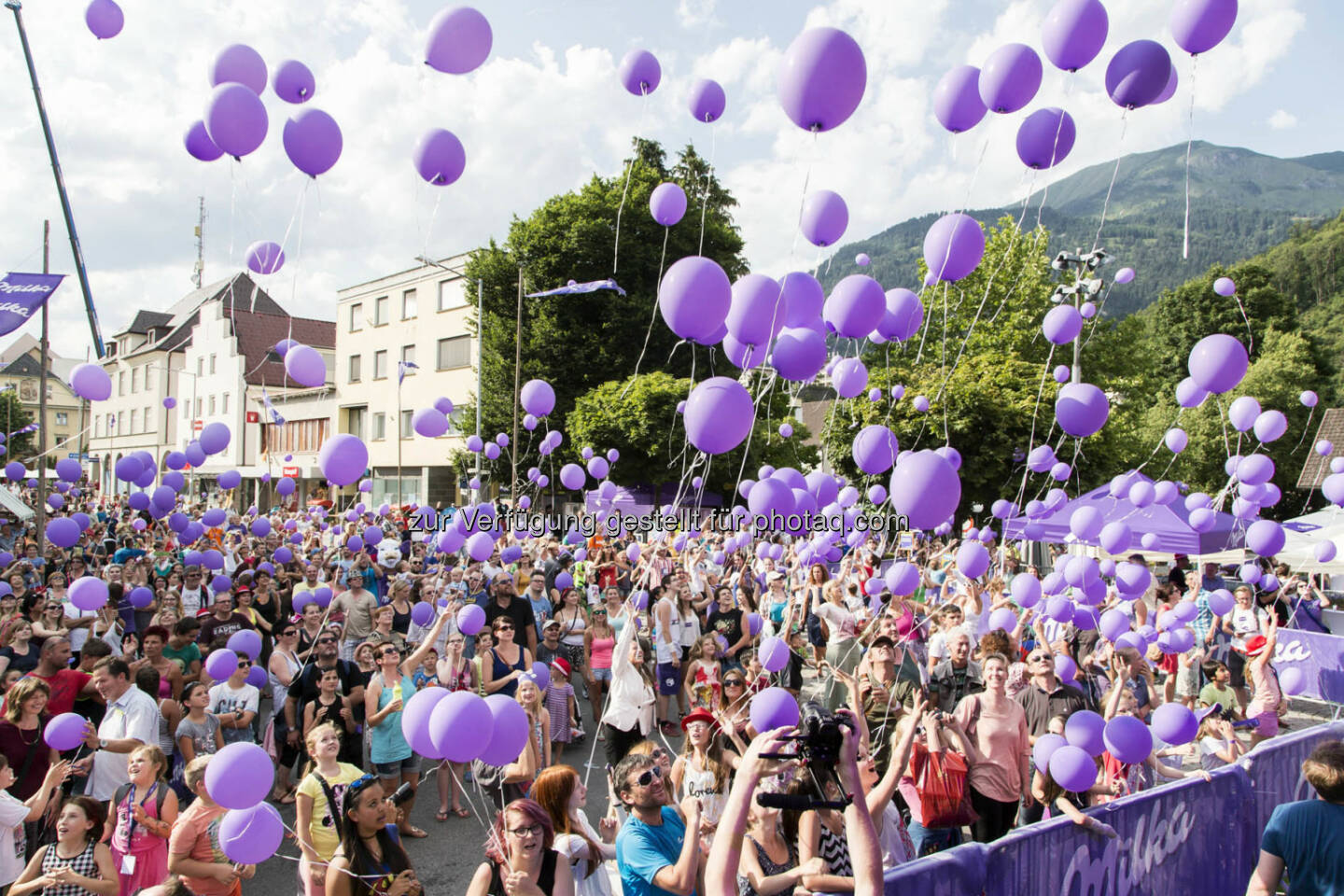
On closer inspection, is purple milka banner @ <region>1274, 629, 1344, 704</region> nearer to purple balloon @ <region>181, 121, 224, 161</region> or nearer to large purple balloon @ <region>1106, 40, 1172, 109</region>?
large purple balloon @ <region>1106, 40, 1172, 109</region>

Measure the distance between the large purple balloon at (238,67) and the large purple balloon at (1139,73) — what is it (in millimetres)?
4673

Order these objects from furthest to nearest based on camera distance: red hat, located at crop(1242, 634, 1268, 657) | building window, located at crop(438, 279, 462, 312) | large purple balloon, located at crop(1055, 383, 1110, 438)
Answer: building window, located at crop(438, 279, 462, 312)
red hat, located at crop(1242, 634, 1268, 657)
large purple balloon, located at crop(1055, 383, 1110, 438)

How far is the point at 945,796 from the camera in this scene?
13.0 feet

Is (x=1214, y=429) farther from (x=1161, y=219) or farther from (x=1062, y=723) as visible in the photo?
(x=1161, y=219)

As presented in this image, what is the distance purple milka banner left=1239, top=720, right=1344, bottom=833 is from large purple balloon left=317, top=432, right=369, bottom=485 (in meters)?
5.16

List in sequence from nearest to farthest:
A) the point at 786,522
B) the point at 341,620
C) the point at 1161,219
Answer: the point at 341,620 < the point at 786,522 < the point at 1161,219

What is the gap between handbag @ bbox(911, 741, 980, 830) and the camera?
3.96 m

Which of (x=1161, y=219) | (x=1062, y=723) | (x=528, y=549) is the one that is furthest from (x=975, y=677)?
(x=1161, y=219)

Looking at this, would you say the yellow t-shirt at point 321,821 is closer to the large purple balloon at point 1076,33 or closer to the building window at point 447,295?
the large purple balloon at point 1076,33

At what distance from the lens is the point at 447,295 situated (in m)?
30.4

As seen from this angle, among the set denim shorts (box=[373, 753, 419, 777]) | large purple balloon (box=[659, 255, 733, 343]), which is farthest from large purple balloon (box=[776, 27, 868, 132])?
denim shorts (box=[373, 753, 419, 777])

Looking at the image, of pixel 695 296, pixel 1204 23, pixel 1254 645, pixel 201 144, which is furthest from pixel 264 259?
pixel 1254 645

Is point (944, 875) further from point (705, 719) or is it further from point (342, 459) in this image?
point (342, 459)

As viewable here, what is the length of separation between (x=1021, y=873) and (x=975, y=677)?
2500 mm
